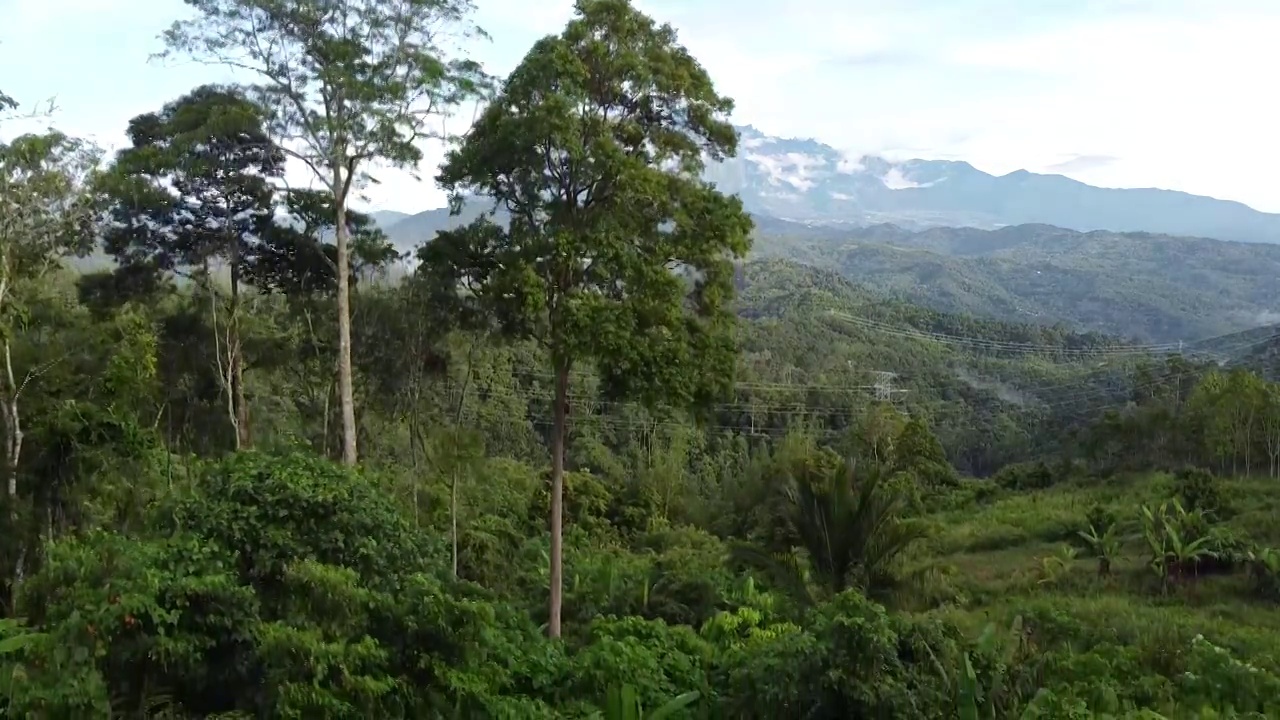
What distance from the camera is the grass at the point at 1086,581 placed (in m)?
9.00

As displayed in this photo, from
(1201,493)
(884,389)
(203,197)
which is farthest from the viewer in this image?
(884,389)

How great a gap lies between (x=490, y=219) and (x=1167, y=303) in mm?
150400

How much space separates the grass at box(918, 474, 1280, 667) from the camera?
29.5 ft

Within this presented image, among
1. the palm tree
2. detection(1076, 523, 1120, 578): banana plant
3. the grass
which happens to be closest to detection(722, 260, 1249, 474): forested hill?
the grass

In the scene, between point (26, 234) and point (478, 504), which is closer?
point (26, 234)

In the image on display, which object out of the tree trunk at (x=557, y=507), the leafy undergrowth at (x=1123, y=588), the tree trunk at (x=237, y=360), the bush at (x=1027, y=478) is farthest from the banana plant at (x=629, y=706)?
the bush at (x=1027, y=478)

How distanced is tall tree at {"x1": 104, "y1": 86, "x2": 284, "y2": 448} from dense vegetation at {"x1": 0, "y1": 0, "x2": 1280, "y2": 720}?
0.17 feet

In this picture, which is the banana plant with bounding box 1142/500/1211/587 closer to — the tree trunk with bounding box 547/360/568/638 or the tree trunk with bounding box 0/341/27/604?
the tree trunk with bounding box 547/360/568/638

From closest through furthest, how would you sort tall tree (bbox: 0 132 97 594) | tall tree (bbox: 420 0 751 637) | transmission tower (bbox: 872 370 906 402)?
1. tall tree (bbox: 420 0 751 637)
2. tall tree (bbox: 0 132 97 594)
3. transmission tower (bbox: 872 370 906 402)

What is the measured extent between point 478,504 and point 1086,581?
37.9 ft

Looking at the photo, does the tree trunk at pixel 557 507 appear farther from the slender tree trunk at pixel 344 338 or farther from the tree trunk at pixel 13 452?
the tree trunk at pixel 13 452

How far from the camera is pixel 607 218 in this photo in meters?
9.08

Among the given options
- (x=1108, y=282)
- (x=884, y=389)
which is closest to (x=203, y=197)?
(x=884, y=389)

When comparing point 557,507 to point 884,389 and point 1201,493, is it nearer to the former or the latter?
point 1201,493
